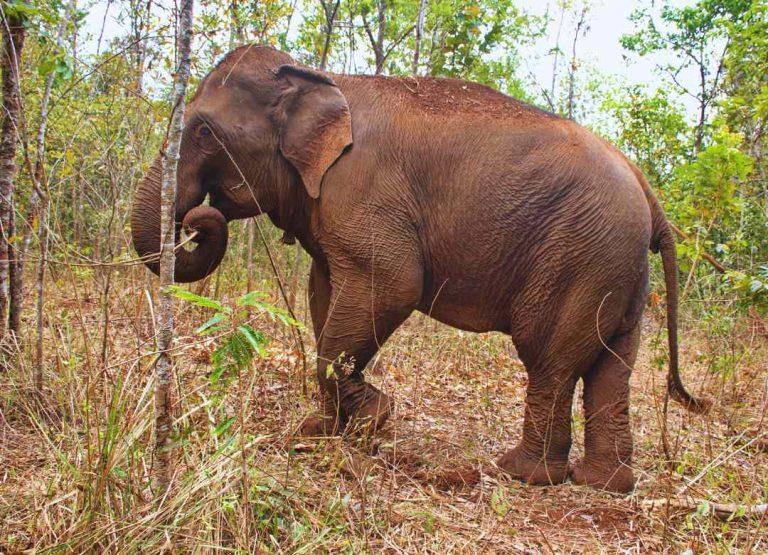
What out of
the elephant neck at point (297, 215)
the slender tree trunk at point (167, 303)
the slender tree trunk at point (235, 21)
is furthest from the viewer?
the slender tree trunk at point (235, 21)

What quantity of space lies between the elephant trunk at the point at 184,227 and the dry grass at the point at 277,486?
583 mm

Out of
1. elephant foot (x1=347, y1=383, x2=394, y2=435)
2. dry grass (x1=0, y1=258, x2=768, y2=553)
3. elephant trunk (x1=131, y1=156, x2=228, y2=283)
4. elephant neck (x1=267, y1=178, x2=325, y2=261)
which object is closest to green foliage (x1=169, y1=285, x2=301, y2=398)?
dry grass (x1=0, y1=258, x2=768, y2=553)

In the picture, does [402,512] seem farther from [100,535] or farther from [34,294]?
[34,294]

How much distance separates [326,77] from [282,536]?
2995mm

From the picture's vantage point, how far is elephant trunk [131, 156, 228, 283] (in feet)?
13.9

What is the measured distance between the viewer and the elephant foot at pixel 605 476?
4266 mm

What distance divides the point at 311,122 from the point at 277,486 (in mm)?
2427

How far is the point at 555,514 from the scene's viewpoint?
384cm

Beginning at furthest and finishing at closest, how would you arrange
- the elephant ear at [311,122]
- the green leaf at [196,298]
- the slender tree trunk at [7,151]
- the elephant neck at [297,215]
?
1. the elephant neck at [297,215]
2. the elephant ear at [311,122]
3. the slender tree trunk at [7,151]
4. the green leaf at [196,298]

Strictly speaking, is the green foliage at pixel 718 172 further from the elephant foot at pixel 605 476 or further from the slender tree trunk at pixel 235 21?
the slender tree trunk at pixel 235 21

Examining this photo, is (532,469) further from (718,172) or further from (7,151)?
(7,151)

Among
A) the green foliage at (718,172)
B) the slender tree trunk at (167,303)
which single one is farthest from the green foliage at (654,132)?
the slender tree trunk at (167,303)

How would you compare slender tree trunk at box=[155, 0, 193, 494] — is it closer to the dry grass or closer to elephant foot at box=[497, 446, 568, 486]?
the dry grass

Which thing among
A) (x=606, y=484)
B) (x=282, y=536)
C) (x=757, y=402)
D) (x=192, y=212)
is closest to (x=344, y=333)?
(x=192, y=212)
